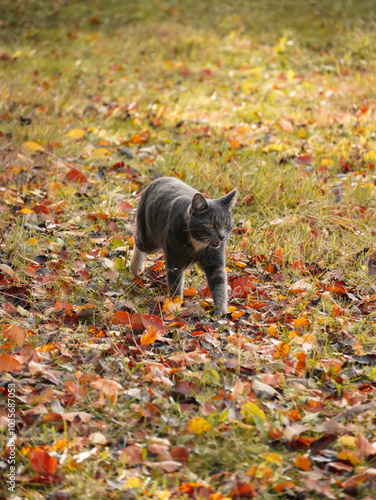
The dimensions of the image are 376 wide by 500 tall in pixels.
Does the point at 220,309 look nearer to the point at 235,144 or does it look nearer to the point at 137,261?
the point at 137,261

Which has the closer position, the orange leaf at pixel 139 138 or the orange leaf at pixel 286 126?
the orange leaf at pixel 139 138

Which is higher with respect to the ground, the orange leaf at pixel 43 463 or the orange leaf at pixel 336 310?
the orange leaf at pixel 43 463

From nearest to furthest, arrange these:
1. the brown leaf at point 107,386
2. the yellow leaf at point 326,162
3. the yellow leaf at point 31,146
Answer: the brown leaf at point 107,386
the yellow leaf at point 31,146
the yellow leaf at point 326,162

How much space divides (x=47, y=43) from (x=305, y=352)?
1078 cm

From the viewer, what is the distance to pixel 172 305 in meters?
3.61

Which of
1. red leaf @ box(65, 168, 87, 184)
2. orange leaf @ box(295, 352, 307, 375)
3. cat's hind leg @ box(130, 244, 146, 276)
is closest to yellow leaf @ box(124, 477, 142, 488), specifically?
orange leaf @ box(295, 352, 307, 375)

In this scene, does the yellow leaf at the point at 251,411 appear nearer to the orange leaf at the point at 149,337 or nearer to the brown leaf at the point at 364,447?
the brown leaf at the point at 364,447

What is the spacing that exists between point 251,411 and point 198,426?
27 cm

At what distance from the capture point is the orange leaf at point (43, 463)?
7.25ft

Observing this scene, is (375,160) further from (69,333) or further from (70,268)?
(69,333)

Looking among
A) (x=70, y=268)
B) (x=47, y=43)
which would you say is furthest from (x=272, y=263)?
(x=47, y=43)

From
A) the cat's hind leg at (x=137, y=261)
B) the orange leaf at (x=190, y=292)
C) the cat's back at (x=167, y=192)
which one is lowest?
the orange leaf at (x=190, y=292)

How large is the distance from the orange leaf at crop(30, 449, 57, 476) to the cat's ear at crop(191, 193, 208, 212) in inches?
72.3

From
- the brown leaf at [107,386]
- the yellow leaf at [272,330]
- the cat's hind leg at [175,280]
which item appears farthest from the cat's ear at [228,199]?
the brown leaf at [107,386]
